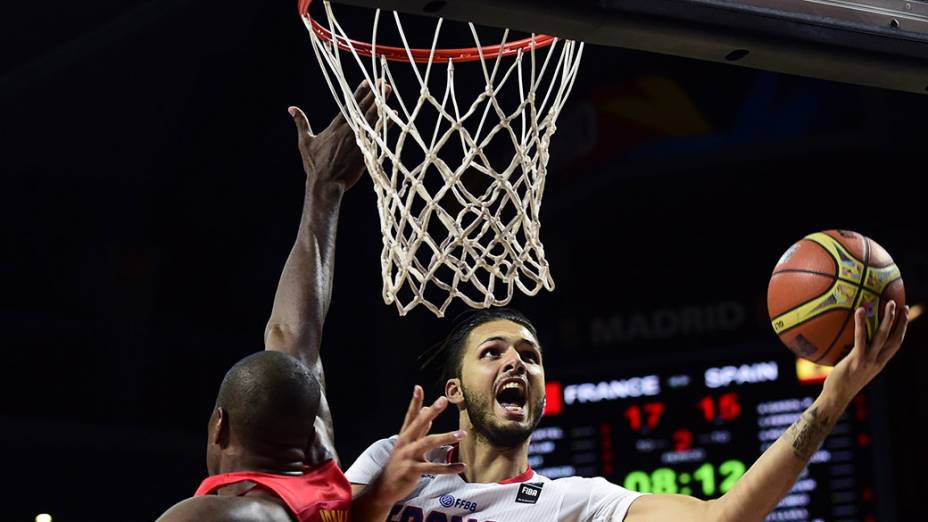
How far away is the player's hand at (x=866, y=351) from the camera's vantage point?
110 inches

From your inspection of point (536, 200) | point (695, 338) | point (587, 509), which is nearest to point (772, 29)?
point (536, 200)

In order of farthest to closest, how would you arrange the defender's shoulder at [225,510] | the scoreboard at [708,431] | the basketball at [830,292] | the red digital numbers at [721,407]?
1. the red digital numbers at [721,407]
2. the scoreboard at [708,431]
3. the basketball at [830,292]
4. the defender's shoulder at [225,510]

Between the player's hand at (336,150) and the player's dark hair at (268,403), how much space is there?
1.11 metres

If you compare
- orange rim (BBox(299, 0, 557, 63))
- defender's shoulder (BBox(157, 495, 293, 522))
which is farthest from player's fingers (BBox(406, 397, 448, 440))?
orange rim (BBox(299, 0, 557, 63))

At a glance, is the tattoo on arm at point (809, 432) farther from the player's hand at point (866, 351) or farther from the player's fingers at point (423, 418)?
the player's fingers at point (423, 418)

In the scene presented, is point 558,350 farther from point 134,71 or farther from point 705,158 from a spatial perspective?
point 134,71

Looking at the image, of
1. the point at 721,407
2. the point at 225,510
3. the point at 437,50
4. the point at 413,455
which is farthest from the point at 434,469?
the point at 721,407

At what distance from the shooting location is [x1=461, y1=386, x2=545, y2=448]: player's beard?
3.69 metres

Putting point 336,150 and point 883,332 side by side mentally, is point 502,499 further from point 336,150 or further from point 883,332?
point 883,332

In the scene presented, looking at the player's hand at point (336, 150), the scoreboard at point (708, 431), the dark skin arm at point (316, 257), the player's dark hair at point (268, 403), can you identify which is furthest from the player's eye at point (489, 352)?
the scoreboard at point (708, 431)

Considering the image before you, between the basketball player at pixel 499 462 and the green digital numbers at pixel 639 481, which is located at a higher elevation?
the basketball player at pixel 499 462

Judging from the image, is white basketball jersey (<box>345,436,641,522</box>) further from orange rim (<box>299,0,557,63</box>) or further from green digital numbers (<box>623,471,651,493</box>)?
green digital numbers (<box>623,471,651,493</box>)

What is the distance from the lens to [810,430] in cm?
289

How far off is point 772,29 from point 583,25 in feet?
1.57
